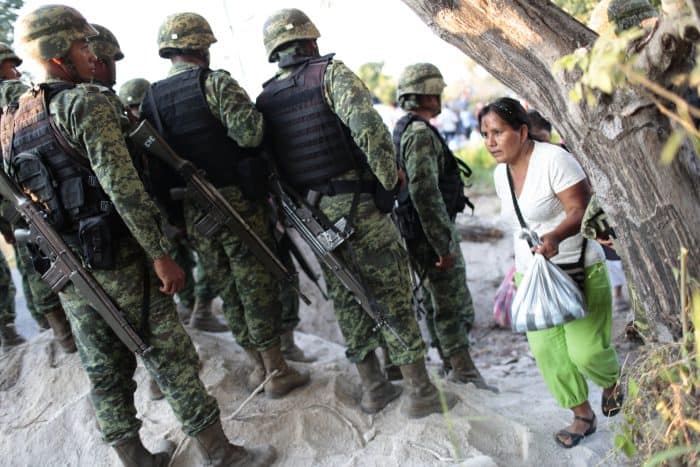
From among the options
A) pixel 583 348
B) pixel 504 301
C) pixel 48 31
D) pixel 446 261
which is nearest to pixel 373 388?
pixel 446 261

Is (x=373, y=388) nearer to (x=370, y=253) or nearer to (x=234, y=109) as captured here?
(x=370, y=253)

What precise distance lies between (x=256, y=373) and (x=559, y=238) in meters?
2.14

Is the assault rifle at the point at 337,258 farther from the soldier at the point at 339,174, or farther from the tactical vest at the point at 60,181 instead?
the tactical vest at the point at 60,181

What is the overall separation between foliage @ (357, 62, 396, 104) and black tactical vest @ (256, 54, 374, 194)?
543 inches

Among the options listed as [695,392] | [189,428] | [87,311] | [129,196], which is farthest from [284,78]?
[695,392]

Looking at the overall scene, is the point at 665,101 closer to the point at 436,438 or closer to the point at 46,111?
the point at 436,438

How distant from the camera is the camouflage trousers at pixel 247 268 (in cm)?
356

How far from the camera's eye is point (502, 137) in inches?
111

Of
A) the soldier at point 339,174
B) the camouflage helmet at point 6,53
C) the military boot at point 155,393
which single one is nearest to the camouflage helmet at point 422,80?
the soldier at point 339,174

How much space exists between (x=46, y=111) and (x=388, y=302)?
1.92 meters

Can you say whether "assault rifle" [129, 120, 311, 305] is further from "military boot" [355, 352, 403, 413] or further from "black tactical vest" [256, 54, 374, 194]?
"military boot" [355, 352, 403, 413]

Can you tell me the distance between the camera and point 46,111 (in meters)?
2.72

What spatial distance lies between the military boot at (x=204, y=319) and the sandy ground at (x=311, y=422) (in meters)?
0.22

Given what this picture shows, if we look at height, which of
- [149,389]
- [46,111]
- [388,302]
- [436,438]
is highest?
[46,111]
